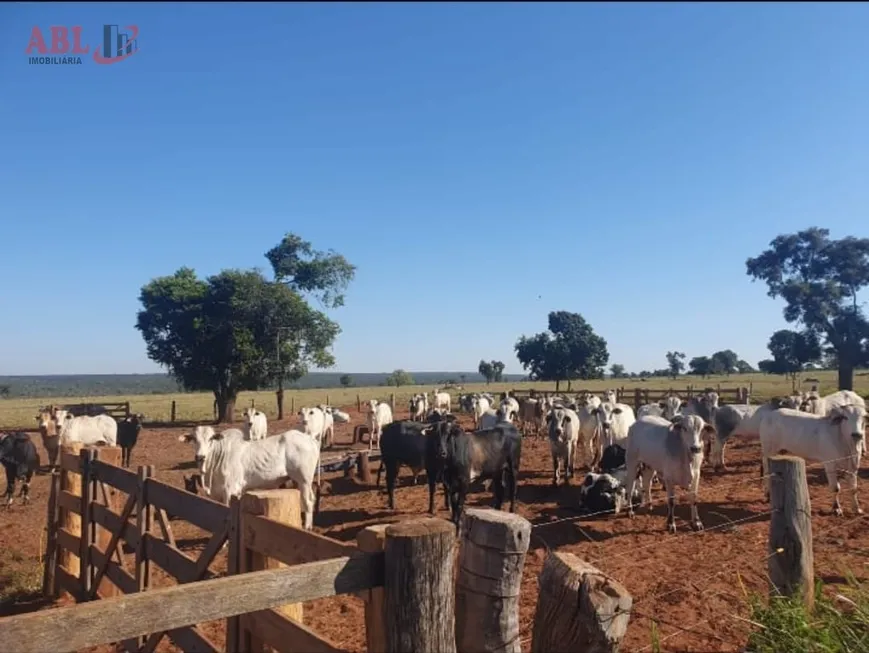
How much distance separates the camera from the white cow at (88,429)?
17469 mm

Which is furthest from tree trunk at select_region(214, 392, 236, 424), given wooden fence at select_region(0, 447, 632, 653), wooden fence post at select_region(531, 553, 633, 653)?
wooden fence post at select_region(531, 553, 633, 653)

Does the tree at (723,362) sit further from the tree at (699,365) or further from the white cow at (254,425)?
the white cow at (254,425)

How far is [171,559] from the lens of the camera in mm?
4832

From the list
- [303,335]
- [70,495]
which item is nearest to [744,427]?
[70,495]

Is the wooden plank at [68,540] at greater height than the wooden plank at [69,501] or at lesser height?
lesser

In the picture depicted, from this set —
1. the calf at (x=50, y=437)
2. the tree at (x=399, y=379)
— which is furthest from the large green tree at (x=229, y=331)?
the tree at (x=399, y=379)

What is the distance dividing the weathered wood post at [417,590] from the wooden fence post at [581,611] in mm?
593

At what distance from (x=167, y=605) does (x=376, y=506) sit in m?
10.5

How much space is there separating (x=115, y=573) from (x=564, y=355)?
58920 mm

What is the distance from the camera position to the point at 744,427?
16094 millimetres

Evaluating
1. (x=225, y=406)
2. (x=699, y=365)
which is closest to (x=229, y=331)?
(x=225, y=406)

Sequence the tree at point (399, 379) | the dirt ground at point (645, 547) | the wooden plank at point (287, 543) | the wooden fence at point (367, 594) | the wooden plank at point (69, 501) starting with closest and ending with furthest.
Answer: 1. the wooden fence at point (367, 594)
2. the wooden plank at point (287, 543)
3. the dirt ground at point (645, 547)
4. the wooden plank at point (69, 501)
5. the tree at point (399, 379)

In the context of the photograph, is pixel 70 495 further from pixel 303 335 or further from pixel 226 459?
pixel 303 335

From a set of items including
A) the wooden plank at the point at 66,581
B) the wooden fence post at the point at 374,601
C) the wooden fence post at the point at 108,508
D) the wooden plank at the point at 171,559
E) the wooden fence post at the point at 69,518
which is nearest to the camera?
the wooden fence post at the point at 374,601
